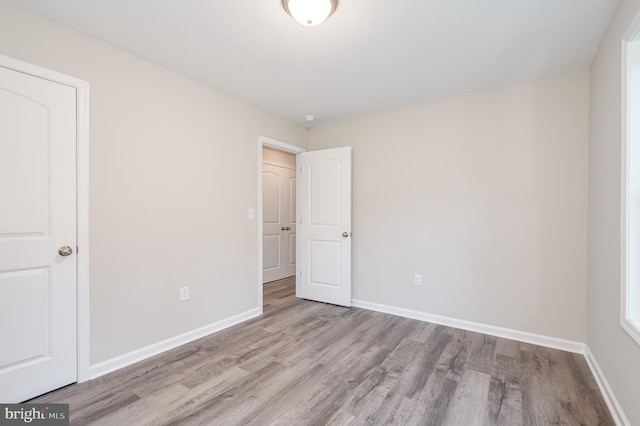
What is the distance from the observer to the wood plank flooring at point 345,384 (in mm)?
1635

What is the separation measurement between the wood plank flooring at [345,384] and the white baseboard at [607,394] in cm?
4

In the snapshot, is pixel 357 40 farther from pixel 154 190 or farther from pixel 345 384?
pixel 345 384

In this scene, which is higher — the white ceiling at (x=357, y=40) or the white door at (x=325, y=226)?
the white ceiling at (x=357, y=40)

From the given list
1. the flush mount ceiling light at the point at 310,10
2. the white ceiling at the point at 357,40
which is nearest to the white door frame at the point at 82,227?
the white ceiling at the point at 357,40

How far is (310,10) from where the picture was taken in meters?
1.63

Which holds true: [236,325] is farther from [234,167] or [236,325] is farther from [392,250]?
[392,250]

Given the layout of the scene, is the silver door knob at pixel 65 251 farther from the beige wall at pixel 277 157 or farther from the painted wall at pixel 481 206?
the beige wall at pixel 277 157

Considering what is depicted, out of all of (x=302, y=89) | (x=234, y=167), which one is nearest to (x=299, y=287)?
(x=234, y=167)

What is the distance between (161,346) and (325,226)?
2153 mm

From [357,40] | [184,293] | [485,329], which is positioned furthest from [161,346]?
[485,329]

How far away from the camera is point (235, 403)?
Result: 5.72ft

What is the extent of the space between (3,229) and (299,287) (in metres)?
2.94

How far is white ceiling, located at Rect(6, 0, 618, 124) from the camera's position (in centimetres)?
171

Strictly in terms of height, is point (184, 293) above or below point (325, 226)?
below
